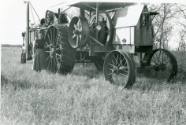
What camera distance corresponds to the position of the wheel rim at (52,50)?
28.2ft

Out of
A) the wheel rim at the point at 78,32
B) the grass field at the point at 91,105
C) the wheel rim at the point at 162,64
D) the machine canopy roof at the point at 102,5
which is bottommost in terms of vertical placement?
the grass field at the point at 91,105

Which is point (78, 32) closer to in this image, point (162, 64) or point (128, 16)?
point (128, 16)

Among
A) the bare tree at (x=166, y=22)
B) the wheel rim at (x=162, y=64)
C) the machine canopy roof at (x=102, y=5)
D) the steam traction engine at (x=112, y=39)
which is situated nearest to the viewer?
the steam traction engine at (x=112, y=39)

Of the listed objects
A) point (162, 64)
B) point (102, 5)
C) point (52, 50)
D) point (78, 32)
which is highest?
point (102, 5)

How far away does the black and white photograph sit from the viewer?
4232 mm

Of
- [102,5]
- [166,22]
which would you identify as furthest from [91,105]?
[166,22]

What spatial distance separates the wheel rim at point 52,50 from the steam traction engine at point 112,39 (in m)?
0.04

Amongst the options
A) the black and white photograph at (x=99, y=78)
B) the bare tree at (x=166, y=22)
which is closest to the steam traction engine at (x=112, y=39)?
the black and white photograph at (x=99, y=78)

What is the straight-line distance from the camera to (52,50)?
28.8 feet

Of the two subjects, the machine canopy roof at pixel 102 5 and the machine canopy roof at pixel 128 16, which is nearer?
the machine canopy roof at pixel 128 16

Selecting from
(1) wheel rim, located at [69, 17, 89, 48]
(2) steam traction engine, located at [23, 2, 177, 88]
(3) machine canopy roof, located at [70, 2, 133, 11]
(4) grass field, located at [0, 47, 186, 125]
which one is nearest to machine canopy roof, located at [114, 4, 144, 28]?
(2) steam traction engine, located at [23, 2, 177, 88]

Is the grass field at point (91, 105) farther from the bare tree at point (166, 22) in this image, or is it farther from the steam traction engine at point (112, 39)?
the bare tree at point (166, 22)

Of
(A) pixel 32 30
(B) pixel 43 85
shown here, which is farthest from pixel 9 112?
(A) pixel 32 30

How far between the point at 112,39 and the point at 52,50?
7.49 feet
